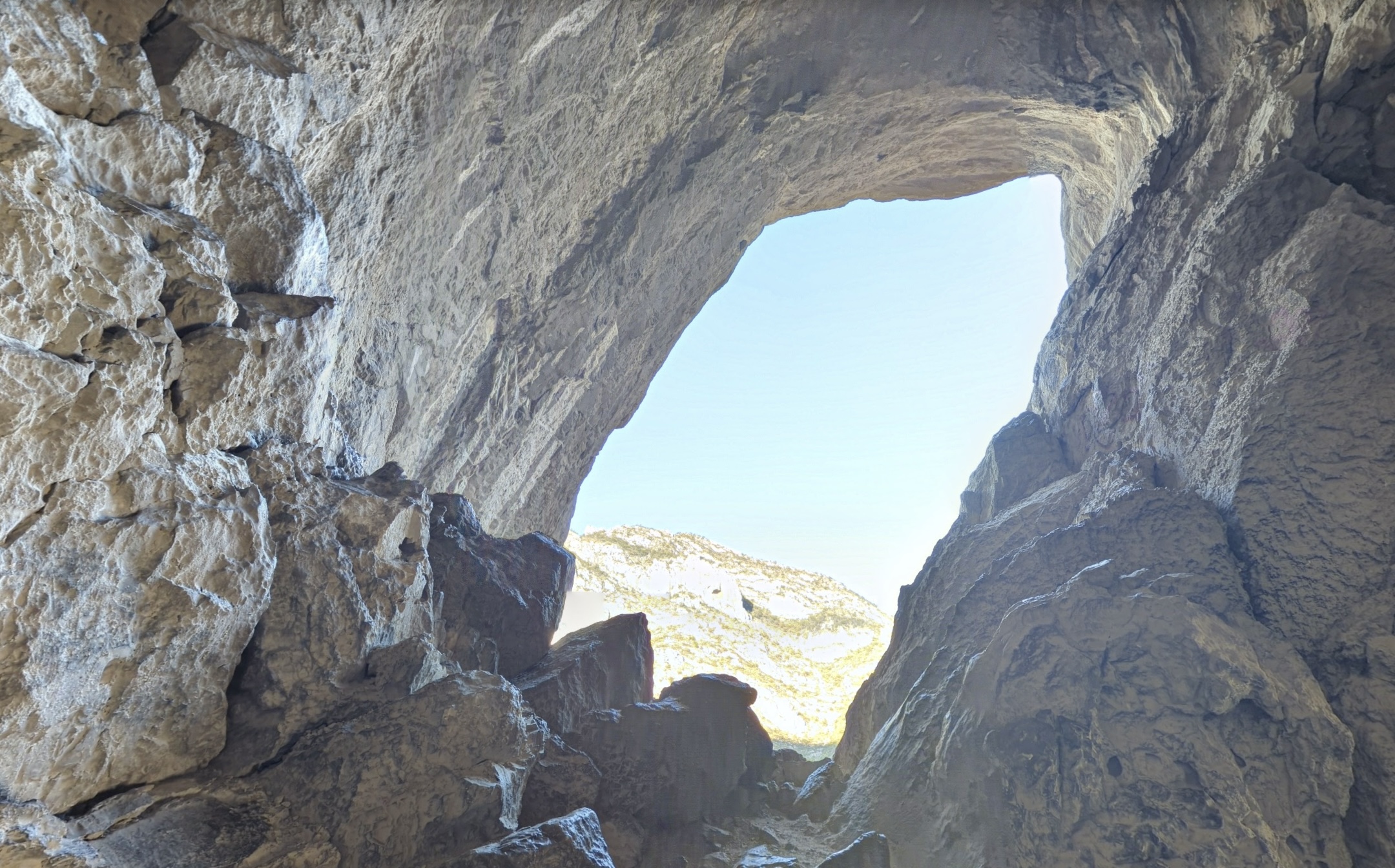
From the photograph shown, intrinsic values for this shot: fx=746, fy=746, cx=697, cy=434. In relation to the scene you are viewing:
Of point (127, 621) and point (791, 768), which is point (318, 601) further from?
point (791, 768)

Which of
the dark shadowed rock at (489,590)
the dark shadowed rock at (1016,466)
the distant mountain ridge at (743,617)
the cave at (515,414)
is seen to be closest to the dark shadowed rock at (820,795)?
the cave at (515,414)

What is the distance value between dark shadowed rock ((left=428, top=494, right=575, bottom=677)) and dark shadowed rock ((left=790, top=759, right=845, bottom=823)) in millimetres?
4620

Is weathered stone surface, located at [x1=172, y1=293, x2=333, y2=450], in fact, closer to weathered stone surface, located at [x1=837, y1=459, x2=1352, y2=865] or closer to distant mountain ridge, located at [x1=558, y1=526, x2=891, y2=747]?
weathered stone surface, located at [x1=837, y1=459, x2=1352, y2=865]

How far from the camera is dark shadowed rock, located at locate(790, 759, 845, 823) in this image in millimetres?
11164

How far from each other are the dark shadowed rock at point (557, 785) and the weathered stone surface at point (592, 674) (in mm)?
961

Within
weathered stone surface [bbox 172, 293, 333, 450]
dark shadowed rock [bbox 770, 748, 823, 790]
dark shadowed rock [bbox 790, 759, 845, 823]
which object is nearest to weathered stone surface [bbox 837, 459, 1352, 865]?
dark shadowed rock [bbox 790, 759, 845, 823]

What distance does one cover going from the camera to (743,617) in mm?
29891

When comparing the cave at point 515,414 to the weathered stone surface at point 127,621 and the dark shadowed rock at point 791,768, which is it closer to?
the weathered stone surface at point 127,621

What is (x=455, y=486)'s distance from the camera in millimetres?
13930

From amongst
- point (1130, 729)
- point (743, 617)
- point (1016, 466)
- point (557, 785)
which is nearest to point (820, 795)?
point (557, 785)

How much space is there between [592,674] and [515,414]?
5.53 m

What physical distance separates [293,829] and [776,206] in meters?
13.6

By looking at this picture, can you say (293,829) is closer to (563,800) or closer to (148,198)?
(563,800)

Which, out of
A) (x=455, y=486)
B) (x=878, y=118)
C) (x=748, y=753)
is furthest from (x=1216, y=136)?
(x=455, y=486)
